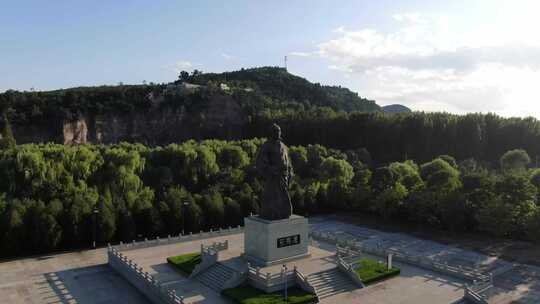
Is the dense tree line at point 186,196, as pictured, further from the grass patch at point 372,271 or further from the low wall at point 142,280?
the grass patch at point 372,271

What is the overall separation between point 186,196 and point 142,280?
47.2 ft

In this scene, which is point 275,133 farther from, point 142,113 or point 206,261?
point 142,113

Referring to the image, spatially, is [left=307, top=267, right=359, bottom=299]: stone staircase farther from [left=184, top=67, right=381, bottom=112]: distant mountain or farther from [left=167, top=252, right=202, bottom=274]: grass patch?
[left=184, top=67, right=381, bottom=112]: distant mountain

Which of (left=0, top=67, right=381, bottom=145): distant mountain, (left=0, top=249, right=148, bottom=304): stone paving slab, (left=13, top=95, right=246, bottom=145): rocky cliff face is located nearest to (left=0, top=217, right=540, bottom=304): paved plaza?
(left=0, top=249, right=148, bottom=304): stone paving slab

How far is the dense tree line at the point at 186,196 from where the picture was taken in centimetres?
3338

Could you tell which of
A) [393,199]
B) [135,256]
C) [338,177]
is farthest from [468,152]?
[135,256]

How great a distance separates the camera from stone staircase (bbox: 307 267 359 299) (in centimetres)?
2358

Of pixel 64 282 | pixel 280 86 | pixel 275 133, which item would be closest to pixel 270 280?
pixel 275 133

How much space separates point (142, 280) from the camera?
25.0 m

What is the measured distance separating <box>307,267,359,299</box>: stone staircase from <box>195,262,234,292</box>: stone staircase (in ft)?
15.0

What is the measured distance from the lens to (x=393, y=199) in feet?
134

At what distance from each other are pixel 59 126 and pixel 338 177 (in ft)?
205

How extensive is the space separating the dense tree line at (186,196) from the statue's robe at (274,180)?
484 inches

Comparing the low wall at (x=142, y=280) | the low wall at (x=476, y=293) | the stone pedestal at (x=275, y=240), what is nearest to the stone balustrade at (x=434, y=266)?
the low wall at (x=476, y=293)
